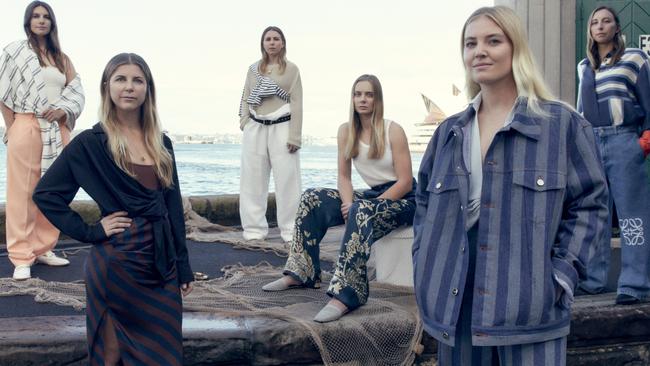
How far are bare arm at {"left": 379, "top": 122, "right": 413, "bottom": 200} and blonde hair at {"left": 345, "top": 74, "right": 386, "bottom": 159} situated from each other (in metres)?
0.07

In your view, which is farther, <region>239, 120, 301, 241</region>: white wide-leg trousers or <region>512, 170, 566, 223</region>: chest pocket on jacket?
<region>239, 120, 301, 241</region>: white wide-leg trousers

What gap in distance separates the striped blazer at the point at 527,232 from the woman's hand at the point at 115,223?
4.05ft

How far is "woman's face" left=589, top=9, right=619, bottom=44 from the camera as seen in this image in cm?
478

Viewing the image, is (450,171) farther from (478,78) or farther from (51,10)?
(51,10)

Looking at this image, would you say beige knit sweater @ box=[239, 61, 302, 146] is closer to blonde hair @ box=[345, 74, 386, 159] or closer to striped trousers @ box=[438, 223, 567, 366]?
blonde hair @ box=[345, 74, 386, 159]

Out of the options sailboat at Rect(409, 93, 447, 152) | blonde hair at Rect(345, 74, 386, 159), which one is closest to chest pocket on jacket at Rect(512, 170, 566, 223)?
blonde hair at Rect(345, 74, 386, 159)

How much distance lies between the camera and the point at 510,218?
2336 mm

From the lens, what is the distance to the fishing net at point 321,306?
4.05 meters

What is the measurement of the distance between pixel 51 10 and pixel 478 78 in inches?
159

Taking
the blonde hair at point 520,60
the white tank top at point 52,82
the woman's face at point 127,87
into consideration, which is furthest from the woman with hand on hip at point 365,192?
the blonde hair at point 520,60

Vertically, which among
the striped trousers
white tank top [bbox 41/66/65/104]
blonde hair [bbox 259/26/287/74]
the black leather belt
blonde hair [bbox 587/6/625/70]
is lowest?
the striped trousers

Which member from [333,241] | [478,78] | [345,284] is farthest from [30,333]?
[333,241]

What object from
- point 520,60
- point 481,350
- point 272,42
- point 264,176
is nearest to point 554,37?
point 272,42

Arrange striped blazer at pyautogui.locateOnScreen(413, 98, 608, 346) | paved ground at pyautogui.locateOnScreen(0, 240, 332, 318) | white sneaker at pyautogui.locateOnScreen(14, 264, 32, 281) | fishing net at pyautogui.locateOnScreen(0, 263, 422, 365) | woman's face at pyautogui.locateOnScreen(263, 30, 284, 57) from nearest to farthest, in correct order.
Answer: striped blazer at pyautogui.locateOnScreen(413, 98, 608, 346) → fishing net at pyautogui.locateOnScreen(0, 263, 422, 365) → paved ground at pyautogui.locateOnScreen(0, 240, 332, 318) → white sneaker at pyautogui.locateOnScreen(14, 264, 32, 281) → woman's face at pyautogui.locateOnScreen(263, 30, 284, 57)
